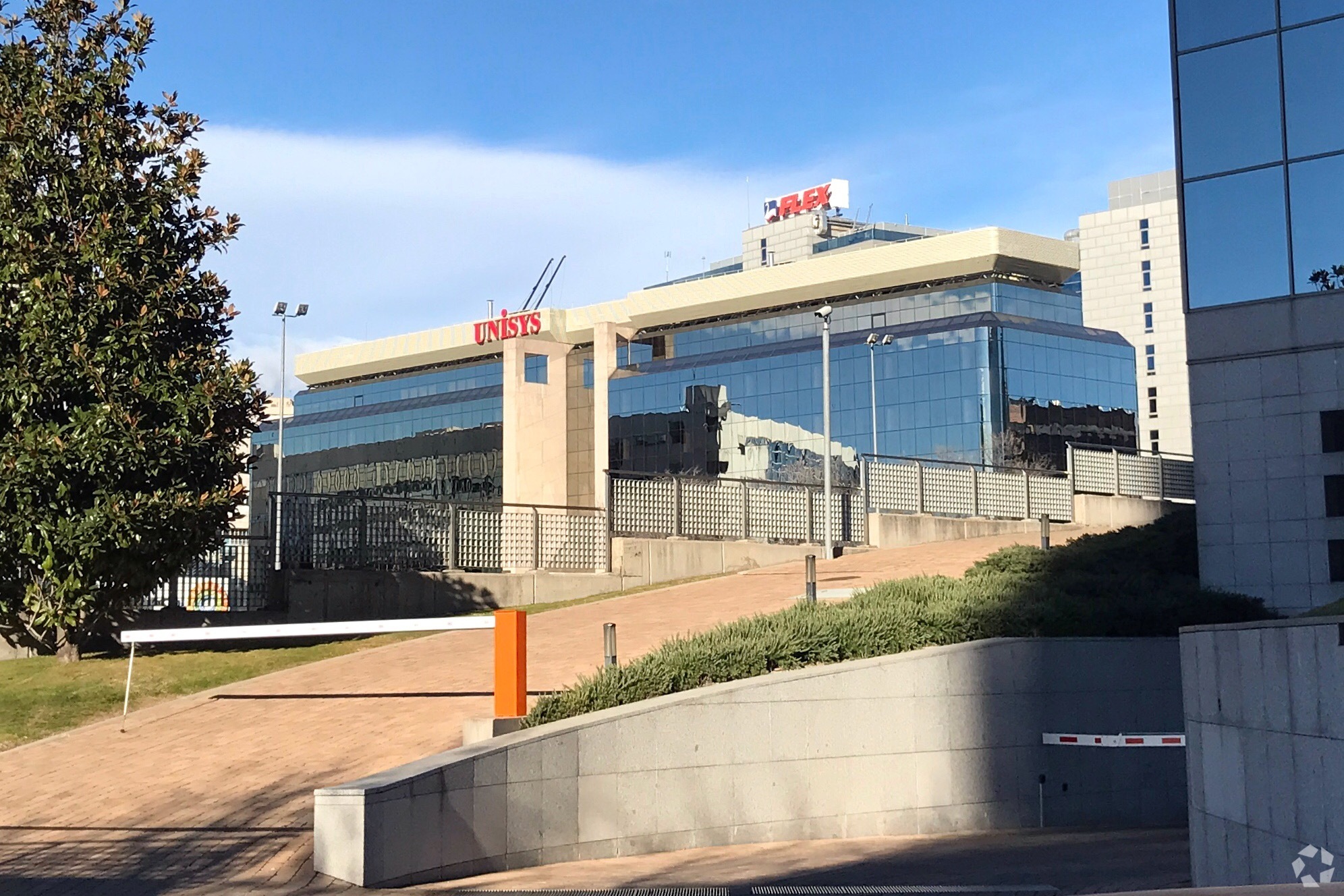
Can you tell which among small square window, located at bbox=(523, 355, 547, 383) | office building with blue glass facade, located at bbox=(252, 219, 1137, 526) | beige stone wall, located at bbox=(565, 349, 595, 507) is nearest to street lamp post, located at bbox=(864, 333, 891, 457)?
→ office building with blue glass facade, located at bbox=(252, 219, 1137, 526)

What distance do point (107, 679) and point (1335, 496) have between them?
50.7 feet

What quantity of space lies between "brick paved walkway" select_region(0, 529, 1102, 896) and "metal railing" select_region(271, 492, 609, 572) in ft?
12.4

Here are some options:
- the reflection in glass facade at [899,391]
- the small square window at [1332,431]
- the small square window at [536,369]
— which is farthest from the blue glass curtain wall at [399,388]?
the small square window at [1332,431]

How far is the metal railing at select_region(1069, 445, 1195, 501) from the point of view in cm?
3691

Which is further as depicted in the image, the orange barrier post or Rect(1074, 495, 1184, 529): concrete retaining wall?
Rect(1074, 495, 1184, 529): concrete retaining wall

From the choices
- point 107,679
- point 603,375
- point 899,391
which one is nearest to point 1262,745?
point 107,679

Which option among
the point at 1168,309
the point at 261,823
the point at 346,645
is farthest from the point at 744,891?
the point at 1168,309

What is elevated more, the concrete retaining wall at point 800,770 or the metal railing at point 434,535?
the metal railing at point 434,535

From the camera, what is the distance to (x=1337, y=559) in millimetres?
19156

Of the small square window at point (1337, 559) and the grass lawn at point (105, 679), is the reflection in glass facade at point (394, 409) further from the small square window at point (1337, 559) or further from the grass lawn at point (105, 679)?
the small square window at point (1337, 559)

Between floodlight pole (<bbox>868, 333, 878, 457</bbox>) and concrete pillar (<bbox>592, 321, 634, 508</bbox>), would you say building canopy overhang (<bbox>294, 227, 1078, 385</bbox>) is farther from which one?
concrete pillar (<bbox>592, 321, 634, 508</bbox>)

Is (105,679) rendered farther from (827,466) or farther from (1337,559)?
(827,466)

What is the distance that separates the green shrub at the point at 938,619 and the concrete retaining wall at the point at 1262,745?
4.20 m

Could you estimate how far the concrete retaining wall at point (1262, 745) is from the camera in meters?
8.80
